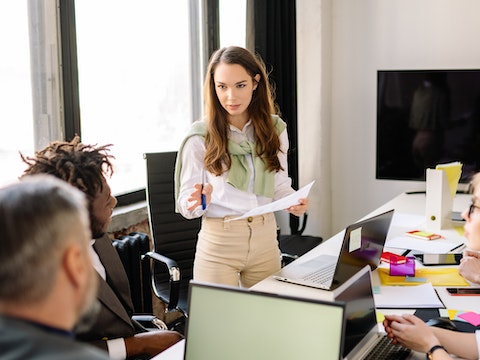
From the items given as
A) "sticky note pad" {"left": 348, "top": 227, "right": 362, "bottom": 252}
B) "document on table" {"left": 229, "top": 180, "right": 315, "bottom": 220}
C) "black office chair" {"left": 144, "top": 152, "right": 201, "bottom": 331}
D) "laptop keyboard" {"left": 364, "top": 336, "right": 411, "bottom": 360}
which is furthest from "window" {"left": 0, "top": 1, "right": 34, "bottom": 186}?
"laptop keyboard" {"left": 364, "top": 336, "right": 411, "bottom": 360}

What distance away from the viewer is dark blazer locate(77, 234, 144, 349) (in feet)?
6.27

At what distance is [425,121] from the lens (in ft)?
13.2

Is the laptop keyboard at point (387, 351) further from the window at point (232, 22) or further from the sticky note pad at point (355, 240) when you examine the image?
the window at point (232, 22)

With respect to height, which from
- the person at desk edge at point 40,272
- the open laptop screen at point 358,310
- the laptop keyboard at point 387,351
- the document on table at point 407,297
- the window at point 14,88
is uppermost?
the window at point 14,88

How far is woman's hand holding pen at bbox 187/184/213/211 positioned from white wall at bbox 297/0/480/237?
2147 mm

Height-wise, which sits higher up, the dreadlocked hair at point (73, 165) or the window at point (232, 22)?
the window at point (232, 22)

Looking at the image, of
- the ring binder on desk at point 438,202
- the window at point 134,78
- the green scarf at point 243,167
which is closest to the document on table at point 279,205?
the green scarf at point 243,167

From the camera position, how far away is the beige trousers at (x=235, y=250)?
8.11 ft

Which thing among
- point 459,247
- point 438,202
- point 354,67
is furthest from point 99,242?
point 354,67

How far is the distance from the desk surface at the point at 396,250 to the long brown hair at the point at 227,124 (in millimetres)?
421

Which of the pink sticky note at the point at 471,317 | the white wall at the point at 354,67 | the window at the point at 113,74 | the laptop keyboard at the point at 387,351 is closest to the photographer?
the laptop keyboard at the point at 387,351

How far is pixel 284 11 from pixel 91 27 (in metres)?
1.54

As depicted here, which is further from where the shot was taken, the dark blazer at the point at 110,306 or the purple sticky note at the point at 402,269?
the purple sticky note at the point at 402,269

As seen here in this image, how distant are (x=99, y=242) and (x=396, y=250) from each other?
1.24 meters
